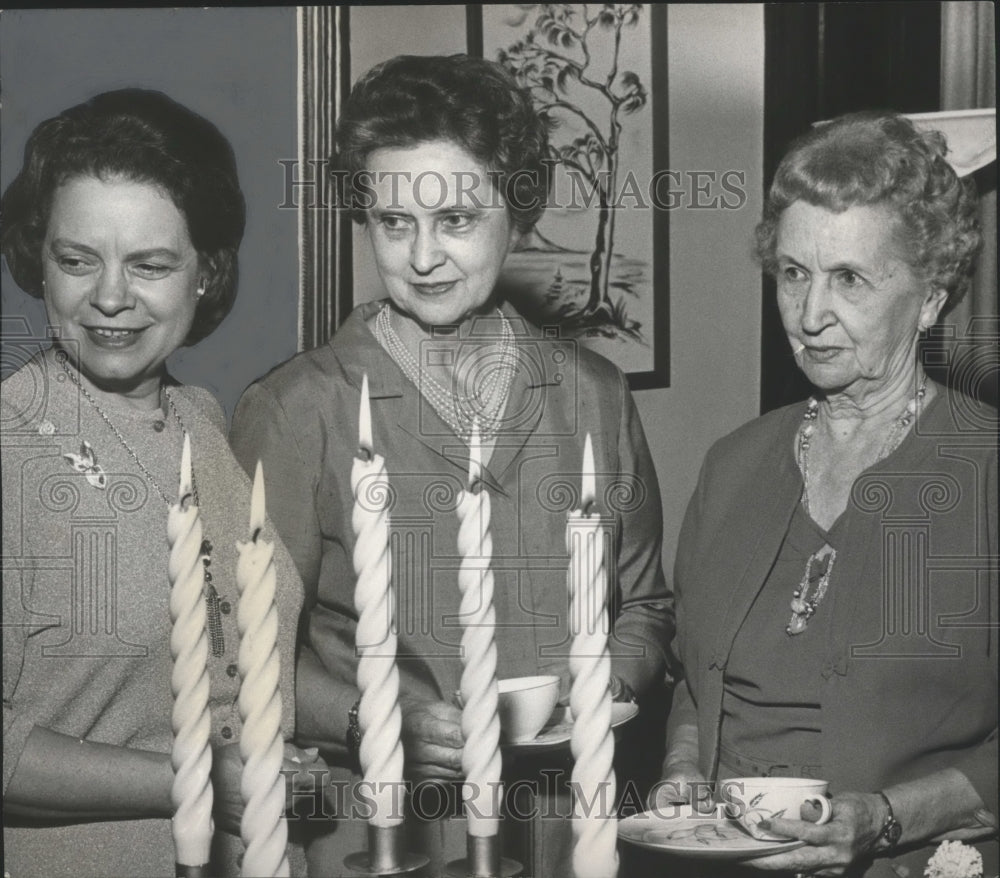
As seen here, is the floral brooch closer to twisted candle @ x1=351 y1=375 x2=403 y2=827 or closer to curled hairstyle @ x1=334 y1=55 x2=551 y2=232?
curled hairstyle @ x1=334 y1=55 x2=551 y2=232

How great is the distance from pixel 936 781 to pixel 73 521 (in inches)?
37.4

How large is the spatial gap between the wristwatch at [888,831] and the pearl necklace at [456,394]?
555 millimetres

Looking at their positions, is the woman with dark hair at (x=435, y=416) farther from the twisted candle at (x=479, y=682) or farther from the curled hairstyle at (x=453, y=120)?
the twisted candle at (x=479, y=682)

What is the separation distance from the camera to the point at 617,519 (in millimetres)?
1327

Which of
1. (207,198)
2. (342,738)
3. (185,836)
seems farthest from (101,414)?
(185,836)

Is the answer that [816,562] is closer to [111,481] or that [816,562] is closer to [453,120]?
[453,120]

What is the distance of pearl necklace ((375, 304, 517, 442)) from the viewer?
130 centimetres

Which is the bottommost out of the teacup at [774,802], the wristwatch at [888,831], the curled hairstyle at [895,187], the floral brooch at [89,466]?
the wristwatch at [888,831]

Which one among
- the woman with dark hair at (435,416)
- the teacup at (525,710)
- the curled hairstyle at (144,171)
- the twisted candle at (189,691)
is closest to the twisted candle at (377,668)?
the twisted candle at (189,691)

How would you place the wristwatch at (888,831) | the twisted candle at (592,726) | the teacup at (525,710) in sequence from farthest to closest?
the wristwatch at (888,831)
the teacup at (525,710)
the twisted candle at (592,726)

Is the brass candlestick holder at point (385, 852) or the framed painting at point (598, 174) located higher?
the framed painting at point (598, 174)

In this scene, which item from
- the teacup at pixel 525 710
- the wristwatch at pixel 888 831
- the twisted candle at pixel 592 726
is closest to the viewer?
the twisted candle at pixel 592 726

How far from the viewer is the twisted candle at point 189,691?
86 cm

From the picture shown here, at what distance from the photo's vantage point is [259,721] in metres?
0.87
